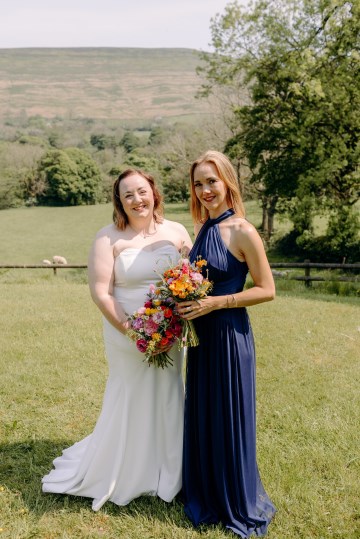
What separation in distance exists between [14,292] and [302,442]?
33.2ft

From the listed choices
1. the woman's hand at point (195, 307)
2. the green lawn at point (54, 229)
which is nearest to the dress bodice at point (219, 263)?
the woman's hand at point (195, 307)

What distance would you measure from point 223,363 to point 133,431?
1.06 metres

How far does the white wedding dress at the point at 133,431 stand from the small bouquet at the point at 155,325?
1.19 feet

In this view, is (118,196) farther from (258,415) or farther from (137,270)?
(258,415)

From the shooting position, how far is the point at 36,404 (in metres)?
6.21

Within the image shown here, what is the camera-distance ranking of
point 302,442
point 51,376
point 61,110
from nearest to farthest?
1. point 302,442
2. point 51,376
3. point 61,110

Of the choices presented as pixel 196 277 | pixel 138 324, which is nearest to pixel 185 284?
pixel 196 277

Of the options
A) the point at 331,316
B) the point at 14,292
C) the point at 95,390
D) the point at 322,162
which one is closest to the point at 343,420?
the point at 95,390

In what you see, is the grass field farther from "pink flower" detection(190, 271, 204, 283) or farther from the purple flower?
"pink flower" detection(190, 271, 204, 283)

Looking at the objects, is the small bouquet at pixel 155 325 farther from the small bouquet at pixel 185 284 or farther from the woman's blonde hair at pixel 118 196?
the woman's blonde hair at pixel 118 196

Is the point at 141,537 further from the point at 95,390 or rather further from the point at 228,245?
the point at 95,390

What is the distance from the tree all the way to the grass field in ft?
27.5

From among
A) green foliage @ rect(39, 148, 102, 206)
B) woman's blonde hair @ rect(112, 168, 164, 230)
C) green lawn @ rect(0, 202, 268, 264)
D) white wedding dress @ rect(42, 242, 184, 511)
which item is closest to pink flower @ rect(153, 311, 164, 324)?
white wedding dress @ rect(42, 242, 184, 511)

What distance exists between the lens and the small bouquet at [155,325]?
3443 mm
